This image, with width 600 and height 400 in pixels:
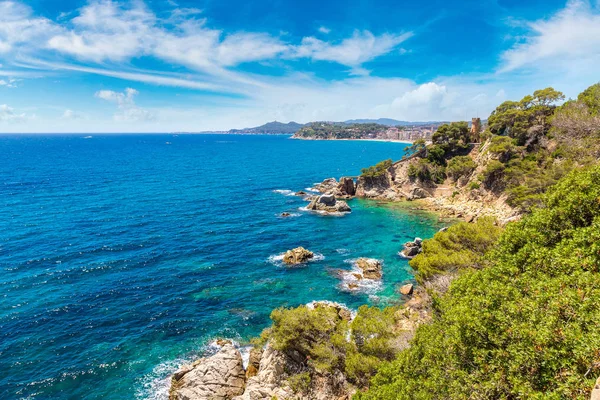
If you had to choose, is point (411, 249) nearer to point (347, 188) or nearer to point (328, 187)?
point (347, 188)

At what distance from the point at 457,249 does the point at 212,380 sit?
25622 mm

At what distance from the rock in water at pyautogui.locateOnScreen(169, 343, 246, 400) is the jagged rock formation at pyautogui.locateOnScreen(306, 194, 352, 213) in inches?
2011

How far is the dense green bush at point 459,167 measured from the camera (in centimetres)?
7975

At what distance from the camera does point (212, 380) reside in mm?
25156

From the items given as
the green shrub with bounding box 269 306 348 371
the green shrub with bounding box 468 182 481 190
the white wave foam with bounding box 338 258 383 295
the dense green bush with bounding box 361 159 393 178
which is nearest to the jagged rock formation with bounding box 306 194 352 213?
the dense green bush with bounding box 361 159 393 178

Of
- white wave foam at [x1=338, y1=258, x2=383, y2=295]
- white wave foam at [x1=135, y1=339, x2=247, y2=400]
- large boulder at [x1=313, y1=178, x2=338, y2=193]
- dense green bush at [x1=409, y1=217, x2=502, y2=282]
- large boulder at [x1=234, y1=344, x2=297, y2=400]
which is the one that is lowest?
white wave foam at [x1=135, y1=339, x2=247, y2=400]

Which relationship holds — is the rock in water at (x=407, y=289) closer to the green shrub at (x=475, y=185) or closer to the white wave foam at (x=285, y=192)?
the green shrub at (x=475, y=185)

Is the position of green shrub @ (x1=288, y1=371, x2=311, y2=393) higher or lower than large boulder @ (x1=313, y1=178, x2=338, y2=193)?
lower

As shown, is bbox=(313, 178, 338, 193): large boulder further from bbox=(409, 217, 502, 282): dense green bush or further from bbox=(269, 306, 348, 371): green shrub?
bbox=(269, 306, 348, 371): green shrub

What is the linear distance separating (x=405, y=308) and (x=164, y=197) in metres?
69.0

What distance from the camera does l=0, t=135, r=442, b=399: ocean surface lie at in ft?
96.0

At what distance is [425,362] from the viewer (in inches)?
611

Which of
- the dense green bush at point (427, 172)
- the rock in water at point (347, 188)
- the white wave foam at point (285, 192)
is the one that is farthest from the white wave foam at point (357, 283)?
the dense green bush at point (427, 172)

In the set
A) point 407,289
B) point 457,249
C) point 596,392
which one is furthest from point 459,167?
point 596,392
